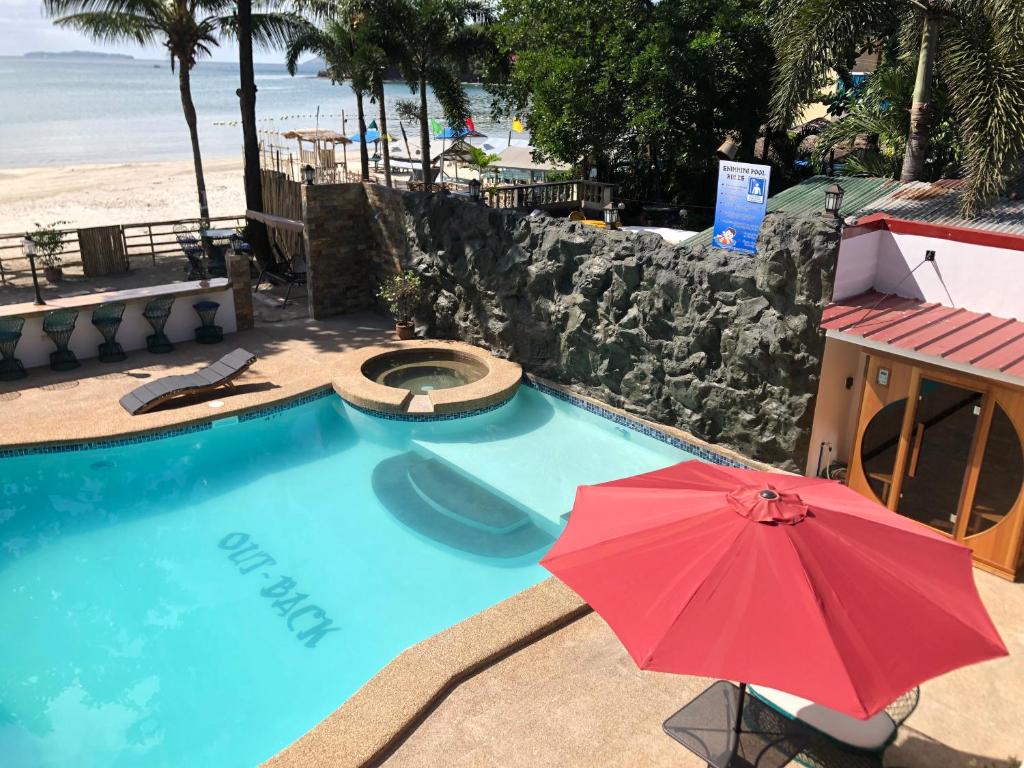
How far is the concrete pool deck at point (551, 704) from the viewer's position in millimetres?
6461

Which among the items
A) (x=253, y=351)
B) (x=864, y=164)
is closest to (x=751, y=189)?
(x=864, y=164)

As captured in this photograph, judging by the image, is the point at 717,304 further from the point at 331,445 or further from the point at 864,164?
the point at 864,164

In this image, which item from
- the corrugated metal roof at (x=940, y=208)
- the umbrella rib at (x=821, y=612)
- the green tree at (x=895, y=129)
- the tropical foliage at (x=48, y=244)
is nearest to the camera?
the umbrella rib at (x=821, y=612)

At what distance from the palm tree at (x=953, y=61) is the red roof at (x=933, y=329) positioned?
2328 mm

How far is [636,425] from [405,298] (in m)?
6.09

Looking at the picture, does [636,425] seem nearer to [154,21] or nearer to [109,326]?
[109,326]

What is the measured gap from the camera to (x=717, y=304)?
12.0 meters

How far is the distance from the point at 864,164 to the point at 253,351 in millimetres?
13213

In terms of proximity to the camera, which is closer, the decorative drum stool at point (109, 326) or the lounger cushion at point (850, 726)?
the lounger cushion at point (850, 726)

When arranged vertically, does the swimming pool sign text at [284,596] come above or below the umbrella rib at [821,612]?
below

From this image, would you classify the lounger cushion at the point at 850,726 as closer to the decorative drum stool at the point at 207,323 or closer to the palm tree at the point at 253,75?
the decorative drum stool at the point at 207,323

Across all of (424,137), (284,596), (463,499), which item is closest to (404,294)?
(463,499)

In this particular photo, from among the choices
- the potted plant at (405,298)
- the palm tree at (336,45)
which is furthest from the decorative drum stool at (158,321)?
the palm tree at (336,45)

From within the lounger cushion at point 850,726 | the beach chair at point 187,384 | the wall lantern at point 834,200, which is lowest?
the beach chair at point 187,384
